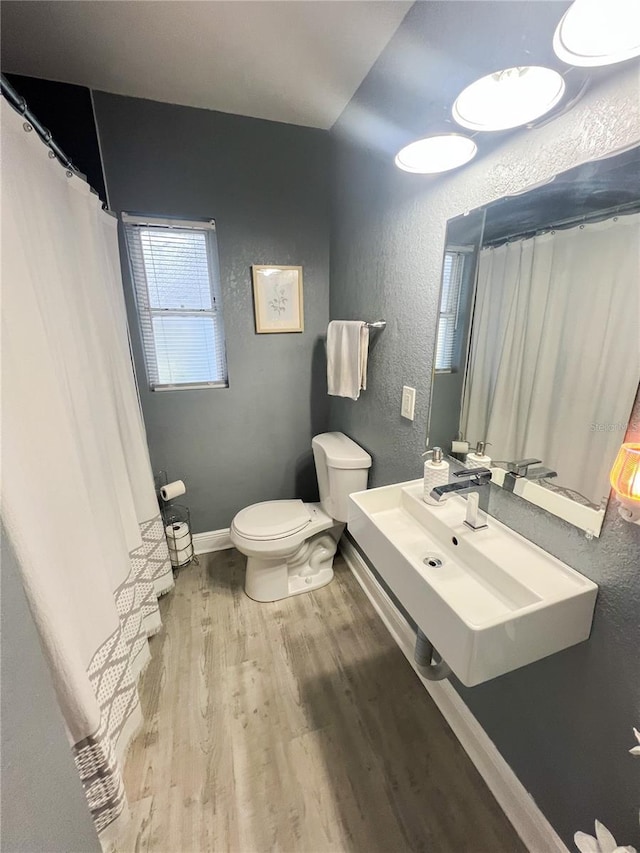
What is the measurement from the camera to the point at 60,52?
134cm

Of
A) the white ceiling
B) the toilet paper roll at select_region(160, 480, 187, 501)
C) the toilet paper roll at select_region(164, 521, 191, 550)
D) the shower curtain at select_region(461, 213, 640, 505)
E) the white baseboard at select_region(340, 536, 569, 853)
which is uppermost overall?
the white ceiling

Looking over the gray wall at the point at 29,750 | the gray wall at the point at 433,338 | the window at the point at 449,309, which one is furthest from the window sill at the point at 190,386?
the gray wall at the point at 29,750

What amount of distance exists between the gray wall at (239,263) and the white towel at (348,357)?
374 millimetres

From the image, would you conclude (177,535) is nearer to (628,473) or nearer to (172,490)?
(172,490)

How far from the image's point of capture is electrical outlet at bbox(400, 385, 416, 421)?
141 cm

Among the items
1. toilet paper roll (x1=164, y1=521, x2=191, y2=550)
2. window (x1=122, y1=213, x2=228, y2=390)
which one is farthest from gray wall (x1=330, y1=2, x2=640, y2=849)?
toilet paper roll (x1=164, y1=521, x2=191, y2=550)

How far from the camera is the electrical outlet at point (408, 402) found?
141 centimetres

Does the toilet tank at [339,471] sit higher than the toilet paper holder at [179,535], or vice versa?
the toilet tank at [339,471]

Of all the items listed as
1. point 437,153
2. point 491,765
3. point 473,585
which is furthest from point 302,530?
point 437,153

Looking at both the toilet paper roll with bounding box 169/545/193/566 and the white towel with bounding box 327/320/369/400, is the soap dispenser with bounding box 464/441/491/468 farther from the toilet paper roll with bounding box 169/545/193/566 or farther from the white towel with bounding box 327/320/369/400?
the toilet paper roll with bounding box 169/545/193/566

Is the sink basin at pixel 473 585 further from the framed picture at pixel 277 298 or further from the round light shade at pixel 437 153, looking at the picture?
the framed picture at pixel 277 298

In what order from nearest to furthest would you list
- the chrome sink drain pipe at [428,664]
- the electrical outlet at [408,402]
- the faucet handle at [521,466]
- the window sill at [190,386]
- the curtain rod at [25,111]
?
the curtain rod at [25,111] < the faucet handle at [521,466] < the chrome sink drain pipe at [428,664] < the electrical outlet at [408,402] < the window sill at [190,386]

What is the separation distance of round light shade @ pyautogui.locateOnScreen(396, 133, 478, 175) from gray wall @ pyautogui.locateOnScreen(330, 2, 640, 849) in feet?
0.15

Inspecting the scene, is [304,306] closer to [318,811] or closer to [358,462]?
[358,462]
